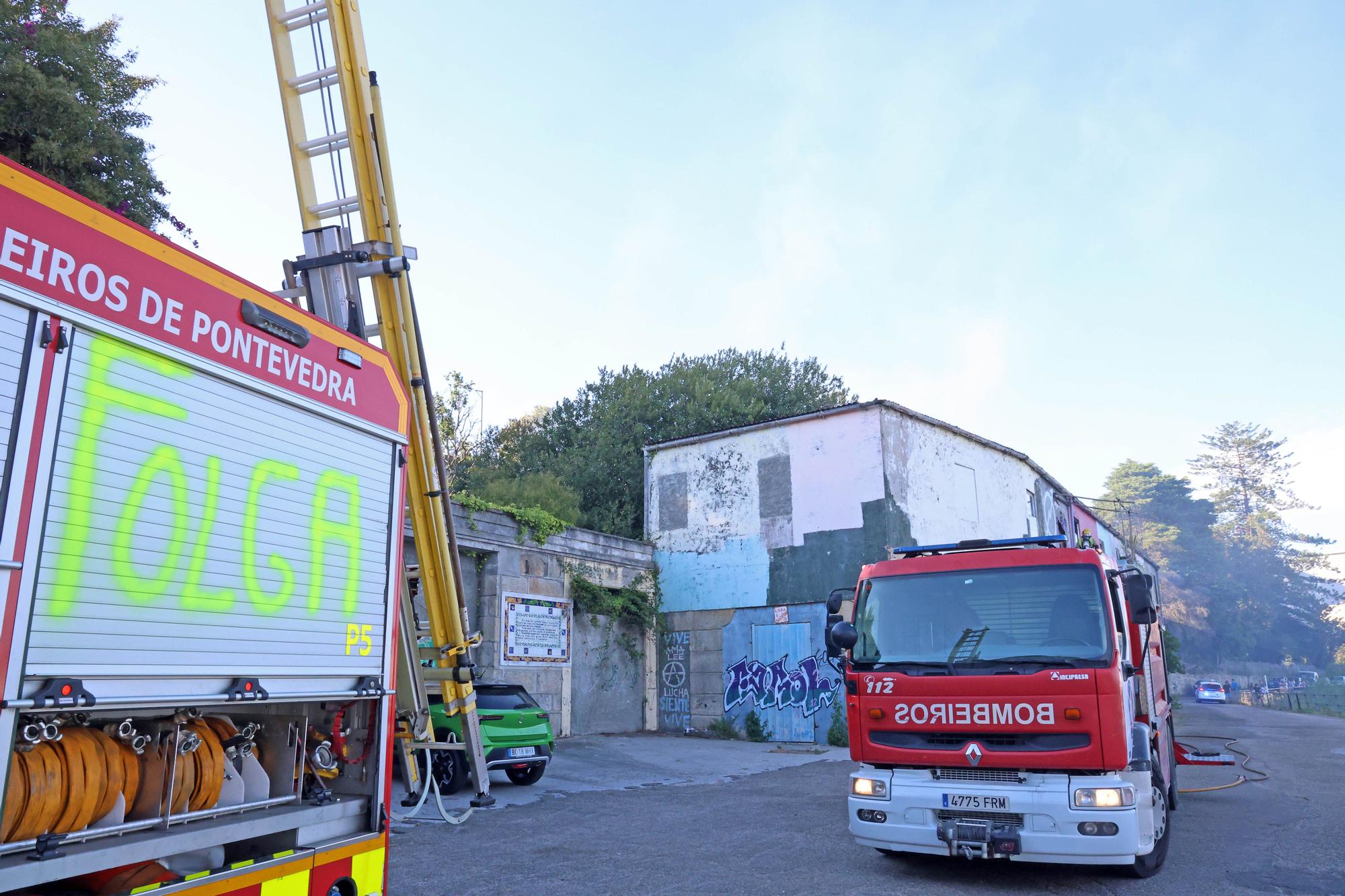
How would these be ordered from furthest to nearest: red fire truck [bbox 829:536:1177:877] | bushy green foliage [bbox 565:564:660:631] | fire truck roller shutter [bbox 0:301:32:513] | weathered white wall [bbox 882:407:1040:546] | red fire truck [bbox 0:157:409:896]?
weathered white wall [bbox 882:407:1040:546]
bushy green foliage [bbox 565:564:660:631]
red fire truck [bbox 829:536:1177:877]
red fire truck [bbox 0:157:409:896]
fire truck roller shutter [bbox 0:301:32:513]

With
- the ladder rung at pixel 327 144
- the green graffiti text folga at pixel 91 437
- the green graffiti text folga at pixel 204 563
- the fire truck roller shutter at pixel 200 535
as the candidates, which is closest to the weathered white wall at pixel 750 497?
the ladder rung at pixel 327 144

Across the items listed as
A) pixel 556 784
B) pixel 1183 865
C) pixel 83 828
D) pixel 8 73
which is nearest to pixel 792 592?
pixel 556 784

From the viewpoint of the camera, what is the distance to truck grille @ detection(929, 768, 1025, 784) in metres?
6.53

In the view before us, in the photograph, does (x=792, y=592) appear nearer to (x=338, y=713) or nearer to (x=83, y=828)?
(x=338, y=713)

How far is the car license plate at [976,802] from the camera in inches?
252

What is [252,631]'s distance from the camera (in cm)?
401

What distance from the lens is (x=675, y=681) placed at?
22484mm

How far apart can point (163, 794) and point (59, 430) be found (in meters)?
1.62

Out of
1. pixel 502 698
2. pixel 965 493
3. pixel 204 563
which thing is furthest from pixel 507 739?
pixel 965 493

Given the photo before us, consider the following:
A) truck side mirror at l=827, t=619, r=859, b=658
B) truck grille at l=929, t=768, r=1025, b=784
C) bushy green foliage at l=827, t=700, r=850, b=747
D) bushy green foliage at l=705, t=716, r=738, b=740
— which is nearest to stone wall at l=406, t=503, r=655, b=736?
bushy green foliage at l=705, t=716, r=738, b=740

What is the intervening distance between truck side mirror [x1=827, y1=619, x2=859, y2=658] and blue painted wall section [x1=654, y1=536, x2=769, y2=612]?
47.4ft

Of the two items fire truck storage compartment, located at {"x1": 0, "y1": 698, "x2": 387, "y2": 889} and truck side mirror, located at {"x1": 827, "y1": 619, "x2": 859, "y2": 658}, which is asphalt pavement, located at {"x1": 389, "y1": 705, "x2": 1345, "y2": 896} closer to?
truck side mirror, located at {"x1": 827, "y1": 619, "x2": 859, "y2": 658}

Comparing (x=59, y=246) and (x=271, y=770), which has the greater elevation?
(x=59, y=246)

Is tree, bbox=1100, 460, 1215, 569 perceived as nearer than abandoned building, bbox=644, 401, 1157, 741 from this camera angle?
No
